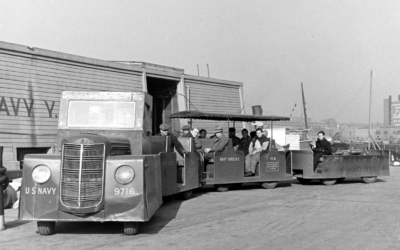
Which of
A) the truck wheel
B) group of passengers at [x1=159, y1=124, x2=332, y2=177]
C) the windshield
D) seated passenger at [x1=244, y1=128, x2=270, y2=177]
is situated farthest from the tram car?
seated passenger at [x1=244, y1=128, x2=270, y2=177]

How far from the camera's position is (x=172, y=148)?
10336mm

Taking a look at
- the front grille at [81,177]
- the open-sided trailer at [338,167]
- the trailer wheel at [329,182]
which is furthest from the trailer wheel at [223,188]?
the front grille at [81,177]

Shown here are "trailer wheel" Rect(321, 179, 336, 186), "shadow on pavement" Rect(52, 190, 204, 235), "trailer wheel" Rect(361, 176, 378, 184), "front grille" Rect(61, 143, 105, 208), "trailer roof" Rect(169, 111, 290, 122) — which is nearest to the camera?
"front grille" Rect(61, 143, 105, 208)

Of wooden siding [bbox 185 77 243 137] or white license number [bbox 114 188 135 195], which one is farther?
wooden siding [bbox 185 77 243 137]

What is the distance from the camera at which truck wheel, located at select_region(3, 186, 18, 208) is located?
382 inches

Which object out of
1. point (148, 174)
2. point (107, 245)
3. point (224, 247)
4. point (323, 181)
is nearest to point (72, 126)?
point (148, 174)

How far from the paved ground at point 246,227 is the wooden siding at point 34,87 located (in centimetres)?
686

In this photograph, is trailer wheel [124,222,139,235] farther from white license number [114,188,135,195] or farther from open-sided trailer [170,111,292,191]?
open-sided trailer [170,111,292,191]

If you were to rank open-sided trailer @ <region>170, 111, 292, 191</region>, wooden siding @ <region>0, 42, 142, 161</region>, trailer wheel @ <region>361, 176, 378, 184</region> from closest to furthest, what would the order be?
open-sided trailer @ <region>170, 111, 292, 191</region> < trailer wheel @ <region>361, 176, 378, 184</region> < wooden siding @ <region>0, 42, 142, 161</region>

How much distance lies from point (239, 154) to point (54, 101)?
27.8 feet

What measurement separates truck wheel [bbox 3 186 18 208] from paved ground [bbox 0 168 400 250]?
0.30 meters

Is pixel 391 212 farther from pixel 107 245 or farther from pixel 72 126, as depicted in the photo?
pixel 72 126

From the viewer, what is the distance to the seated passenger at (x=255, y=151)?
42.3 ft

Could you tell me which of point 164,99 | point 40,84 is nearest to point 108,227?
point 40,84
